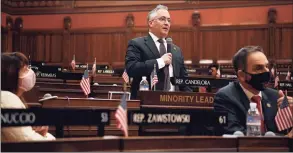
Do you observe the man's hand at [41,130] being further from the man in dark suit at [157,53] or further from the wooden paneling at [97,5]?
the wooden paneling at [97,5]

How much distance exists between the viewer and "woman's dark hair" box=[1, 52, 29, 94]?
2861 mm

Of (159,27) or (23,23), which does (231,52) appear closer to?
(23,23)

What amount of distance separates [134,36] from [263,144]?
988cm

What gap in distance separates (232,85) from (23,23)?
1050 centimetres

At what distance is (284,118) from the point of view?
10.6 ft

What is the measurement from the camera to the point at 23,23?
1305 cm

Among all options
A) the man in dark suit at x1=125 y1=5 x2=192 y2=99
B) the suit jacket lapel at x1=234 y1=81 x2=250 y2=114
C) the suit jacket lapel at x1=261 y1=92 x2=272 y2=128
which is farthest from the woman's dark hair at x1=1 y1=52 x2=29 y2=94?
the man in dark suit at x1=125 y1=5 x2=192 y2=99

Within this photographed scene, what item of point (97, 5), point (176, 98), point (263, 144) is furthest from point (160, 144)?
point (97, 5)

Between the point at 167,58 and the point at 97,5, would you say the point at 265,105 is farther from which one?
the point at 97,5

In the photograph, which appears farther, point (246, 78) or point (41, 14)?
point (41, 14)

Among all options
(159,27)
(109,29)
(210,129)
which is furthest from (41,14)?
(210,129)

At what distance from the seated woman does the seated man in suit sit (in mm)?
1328

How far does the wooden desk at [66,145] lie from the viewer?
2.30 metres

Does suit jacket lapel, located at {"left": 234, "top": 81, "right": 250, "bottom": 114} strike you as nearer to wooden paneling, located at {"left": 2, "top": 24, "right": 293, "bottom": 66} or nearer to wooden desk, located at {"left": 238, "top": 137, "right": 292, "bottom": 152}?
wooden desk, located at {"left": 238, "top": 137, "right": 292, "bottom": 152}
